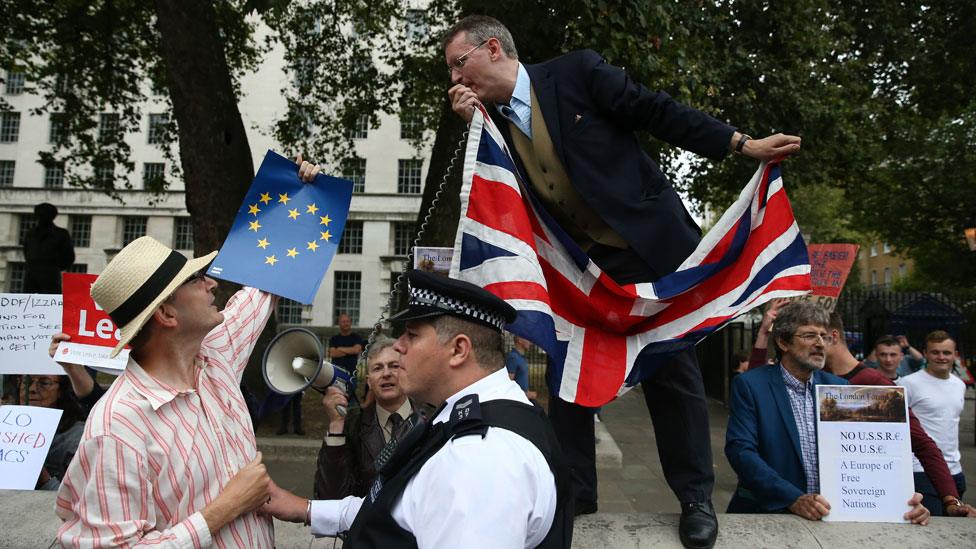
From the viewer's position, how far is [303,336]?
3025 mm

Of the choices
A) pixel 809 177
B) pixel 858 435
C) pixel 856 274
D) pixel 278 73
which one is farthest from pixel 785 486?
pixel 856 274

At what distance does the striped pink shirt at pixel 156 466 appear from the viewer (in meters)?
1.92

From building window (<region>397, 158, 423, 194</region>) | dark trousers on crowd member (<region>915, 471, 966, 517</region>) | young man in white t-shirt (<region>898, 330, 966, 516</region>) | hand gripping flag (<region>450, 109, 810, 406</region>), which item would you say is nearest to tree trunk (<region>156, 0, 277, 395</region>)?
hand gripping flag (<region>450, 109, 810, 406</region>)

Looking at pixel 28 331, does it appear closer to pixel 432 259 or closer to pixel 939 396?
pixel 432 259

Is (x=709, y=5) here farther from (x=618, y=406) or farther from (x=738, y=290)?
(x=618, y=406)

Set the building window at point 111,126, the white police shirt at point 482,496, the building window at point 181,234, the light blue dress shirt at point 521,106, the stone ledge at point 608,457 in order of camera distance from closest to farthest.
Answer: the white police shirt at point 482,496
the light blue dress shirt at point 521,106
the stone ledge at point 608,457
the building window at point 111,126
the building window at point 181,234

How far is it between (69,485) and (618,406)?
1480 cm

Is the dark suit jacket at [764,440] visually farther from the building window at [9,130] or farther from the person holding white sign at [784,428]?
the building window at [9,130]

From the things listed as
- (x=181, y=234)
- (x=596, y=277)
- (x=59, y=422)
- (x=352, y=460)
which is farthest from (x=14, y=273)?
(x=596, y=277)

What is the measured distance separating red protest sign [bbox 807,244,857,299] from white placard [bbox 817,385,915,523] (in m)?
3.47

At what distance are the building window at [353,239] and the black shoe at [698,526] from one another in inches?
1492

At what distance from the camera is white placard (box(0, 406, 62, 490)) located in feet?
13.0

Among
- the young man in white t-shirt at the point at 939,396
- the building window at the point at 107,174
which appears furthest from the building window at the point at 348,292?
the young man in white t-shirt at the point at 939,396

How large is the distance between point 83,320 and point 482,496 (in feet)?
11.9
